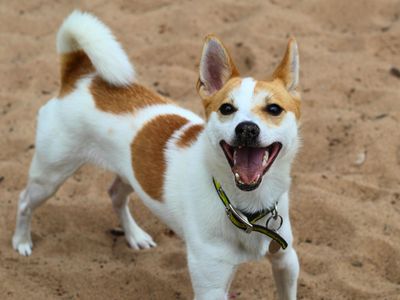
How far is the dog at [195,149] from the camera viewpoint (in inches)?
105

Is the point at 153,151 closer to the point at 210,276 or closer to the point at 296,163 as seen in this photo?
the point at 210,276

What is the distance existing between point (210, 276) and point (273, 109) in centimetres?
72

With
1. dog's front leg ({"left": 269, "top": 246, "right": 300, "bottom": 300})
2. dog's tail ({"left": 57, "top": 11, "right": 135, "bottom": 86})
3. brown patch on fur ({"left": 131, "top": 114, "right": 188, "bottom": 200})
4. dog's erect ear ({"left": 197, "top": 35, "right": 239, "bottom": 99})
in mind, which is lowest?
dog's front leg ({"left": 269, "top": 246, "right": 300, "bottom": 300})

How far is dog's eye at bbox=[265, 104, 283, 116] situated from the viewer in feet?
8.76

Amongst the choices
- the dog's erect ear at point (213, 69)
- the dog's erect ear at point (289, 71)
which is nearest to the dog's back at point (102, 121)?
the dog's erect ear at point (213, 69)

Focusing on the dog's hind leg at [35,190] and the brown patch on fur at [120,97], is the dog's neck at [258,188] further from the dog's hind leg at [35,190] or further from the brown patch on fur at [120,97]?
the dog's hind leg at [35,190]

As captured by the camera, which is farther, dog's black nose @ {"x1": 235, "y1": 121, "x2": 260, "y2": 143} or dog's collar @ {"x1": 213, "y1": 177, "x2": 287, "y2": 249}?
dog's collar @ {"x1": 213, "y1": 177, "x2": 287, "y2": 249}

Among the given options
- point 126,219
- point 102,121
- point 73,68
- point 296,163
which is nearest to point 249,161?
point 102,121

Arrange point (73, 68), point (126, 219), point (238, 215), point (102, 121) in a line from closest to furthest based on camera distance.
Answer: point (238, 215) → point (102, 121) → point (73, 68) → point (126, 219)

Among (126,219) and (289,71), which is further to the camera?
(126,219)

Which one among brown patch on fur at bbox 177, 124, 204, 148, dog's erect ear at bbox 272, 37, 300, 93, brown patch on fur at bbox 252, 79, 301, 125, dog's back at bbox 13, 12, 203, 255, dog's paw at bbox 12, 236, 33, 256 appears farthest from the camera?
dog's paw at bbox 12, 236, 33, 256

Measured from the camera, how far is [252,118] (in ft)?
8.55

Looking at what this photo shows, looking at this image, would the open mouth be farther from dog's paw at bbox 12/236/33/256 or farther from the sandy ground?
dog's paw at bbox 12/236/33/256

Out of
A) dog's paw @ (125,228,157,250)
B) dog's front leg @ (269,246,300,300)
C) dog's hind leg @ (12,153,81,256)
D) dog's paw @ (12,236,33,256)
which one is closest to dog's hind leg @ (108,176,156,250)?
dog's paw @ (125,228,157,250)
